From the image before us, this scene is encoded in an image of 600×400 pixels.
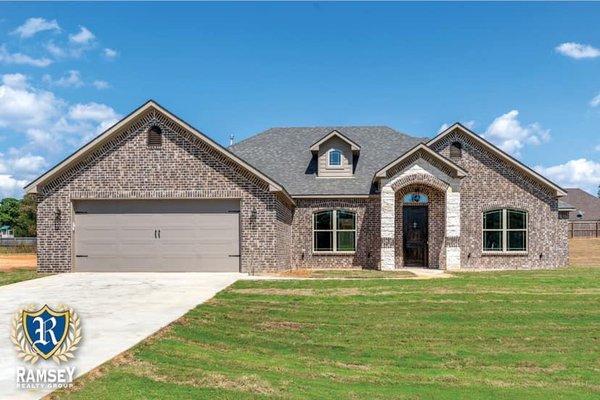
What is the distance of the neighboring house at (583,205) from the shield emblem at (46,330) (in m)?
54.7

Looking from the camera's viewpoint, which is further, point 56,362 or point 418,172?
point 418,172

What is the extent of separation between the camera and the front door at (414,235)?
2361 cm

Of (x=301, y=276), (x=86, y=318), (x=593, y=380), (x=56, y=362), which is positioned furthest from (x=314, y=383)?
(x=301, y=276)

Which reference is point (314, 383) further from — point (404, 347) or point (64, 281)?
point (64, 281)

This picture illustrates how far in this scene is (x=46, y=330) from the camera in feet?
24.6

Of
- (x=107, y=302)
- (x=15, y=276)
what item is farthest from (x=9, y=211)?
(x=107, y=302)

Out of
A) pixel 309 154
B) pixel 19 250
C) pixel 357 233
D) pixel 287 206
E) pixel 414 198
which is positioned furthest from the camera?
pixel 19 250

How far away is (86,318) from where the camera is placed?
34.8 ft

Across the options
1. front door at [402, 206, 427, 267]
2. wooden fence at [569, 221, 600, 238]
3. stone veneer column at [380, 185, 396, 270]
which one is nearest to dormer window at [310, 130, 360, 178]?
stone veneer column at [380, 185, 396, 270]

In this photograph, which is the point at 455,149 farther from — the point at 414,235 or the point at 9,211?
the point at 9,211

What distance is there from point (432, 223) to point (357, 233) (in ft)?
10.9

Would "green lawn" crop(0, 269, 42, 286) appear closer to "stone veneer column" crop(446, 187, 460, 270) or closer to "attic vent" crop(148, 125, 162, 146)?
"attic vent" crop(148, 125, 162, 146)

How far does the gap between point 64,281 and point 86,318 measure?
7668mm

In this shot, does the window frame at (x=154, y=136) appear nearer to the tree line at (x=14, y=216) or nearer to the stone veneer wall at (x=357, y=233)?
the stone veneer wall at (x=357, y=233)
